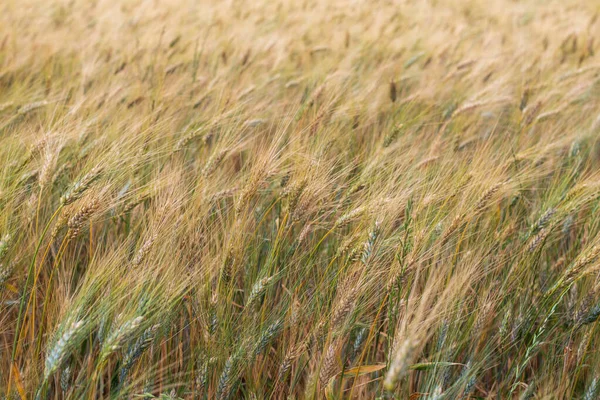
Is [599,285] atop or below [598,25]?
atop

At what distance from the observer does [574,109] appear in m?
2.28

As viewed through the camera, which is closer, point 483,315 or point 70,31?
point 483,315

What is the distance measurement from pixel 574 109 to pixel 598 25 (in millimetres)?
2680

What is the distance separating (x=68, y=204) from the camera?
3.89 feet

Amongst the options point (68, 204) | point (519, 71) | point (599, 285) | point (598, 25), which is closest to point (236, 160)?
point (68, 204)

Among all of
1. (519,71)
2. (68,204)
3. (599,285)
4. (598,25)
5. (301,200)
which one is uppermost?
(68,204)

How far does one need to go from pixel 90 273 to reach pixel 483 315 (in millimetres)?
822

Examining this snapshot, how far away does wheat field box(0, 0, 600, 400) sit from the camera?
109cm

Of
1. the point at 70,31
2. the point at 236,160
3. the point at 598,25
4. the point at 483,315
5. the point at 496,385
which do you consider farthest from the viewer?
the point at 598,25

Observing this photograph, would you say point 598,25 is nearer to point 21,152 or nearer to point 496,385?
point 496,385

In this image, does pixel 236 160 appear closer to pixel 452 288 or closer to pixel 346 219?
pixel 346 219

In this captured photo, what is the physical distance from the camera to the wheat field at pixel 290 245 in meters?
1.09

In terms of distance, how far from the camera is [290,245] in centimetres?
147

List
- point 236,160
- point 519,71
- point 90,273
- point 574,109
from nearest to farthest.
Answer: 1. point 90,273
2. point 236,160
3. point 574,109
4. point 519,71
